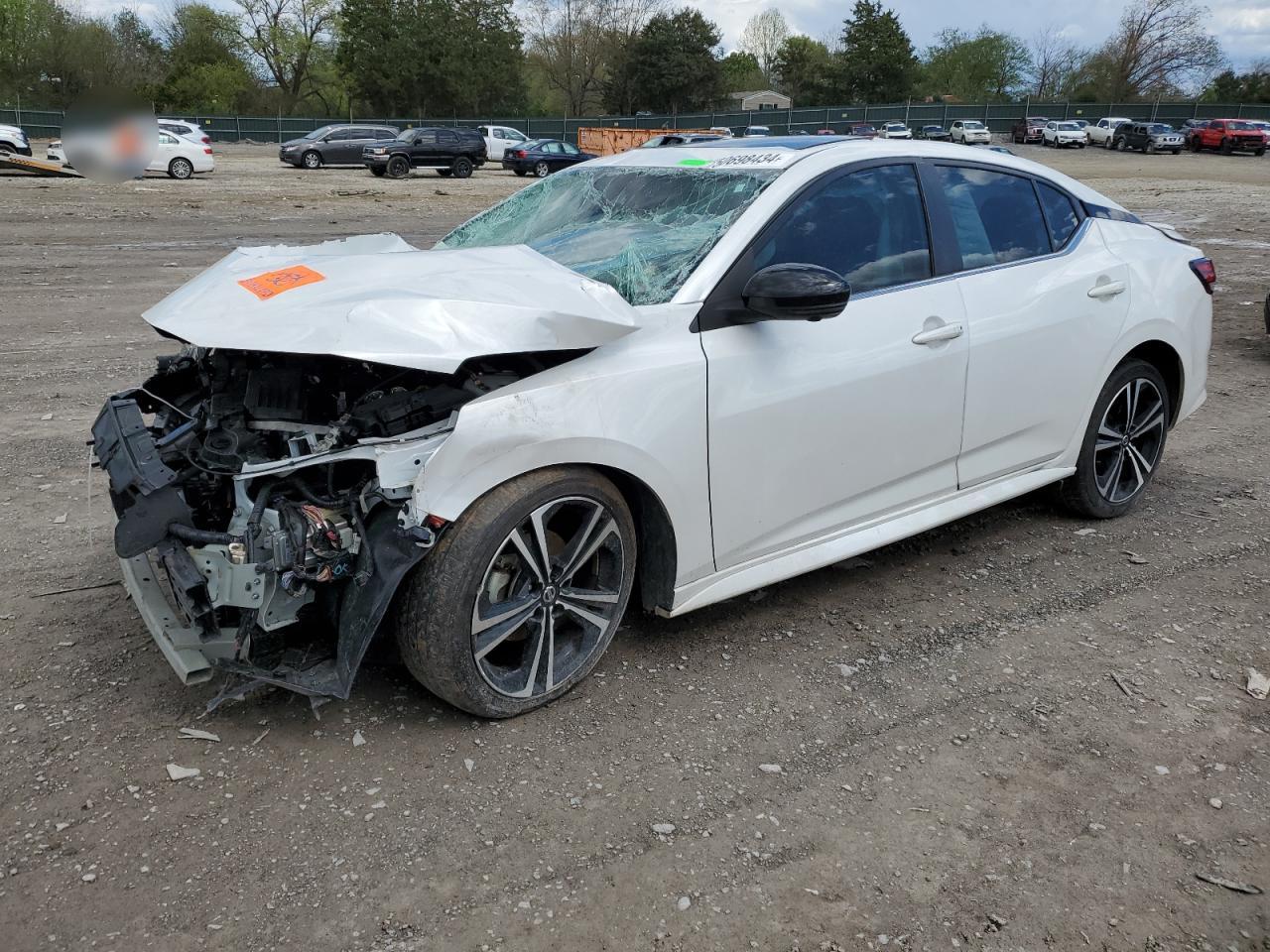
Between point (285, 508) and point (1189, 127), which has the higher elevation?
point (1189, 127)

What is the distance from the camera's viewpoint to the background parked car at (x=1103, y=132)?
5419cm

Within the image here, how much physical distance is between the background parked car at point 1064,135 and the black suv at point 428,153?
35513 mm

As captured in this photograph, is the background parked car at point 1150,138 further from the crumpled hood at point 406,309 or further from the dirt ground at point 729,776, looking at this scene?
the crumpled hood at point 406,309

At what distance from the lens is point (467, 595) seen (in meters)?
2.99

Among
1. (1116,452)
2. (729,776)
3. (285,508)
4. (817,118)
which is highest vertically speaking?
(817,118)

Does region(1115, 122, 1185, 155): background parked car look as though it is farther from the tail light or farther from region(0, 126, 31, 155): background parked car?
the tail light

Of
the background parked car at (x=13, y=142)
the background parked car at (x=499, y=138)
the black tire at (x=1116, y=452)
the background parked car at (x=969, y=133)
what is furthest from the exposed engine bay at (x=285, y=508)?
the background parked car at (x=969, y=133)

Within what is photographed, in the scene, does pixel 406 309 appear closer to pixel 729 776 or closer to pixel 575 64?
pixel 729 776

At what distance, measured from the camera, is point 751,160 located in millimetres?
3941

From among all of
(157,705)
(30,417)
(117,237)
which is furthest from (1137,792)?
(117,237)

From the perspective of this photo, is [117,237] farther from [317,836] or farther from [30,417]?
[317,836]

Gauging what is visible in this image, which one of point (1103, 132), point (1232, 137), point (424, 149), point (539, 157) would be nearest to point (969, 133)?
point (1103, 132)

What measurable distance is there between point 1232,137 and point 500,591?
5700 cm

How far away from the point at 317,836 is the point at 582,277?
182 cm
